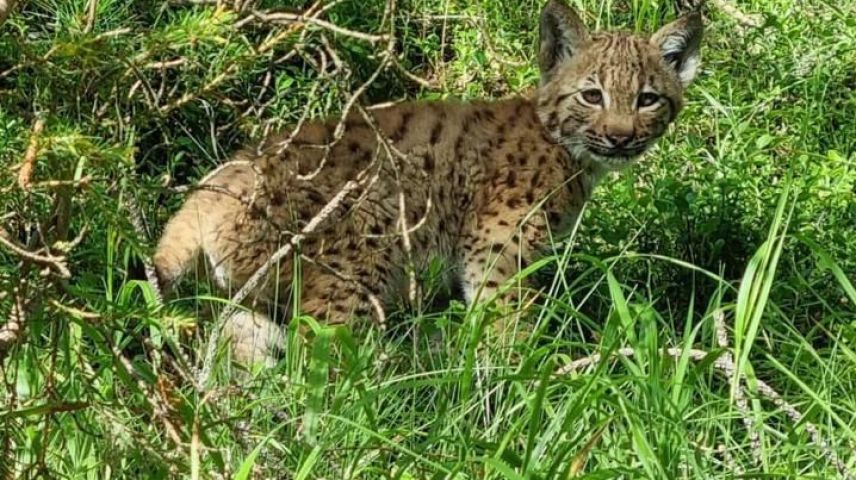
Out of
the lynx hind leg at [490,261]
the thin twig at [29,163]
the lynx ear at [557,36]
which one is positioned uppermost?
the thin twig at [29,163]

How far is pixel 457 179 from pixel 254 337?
45.4 inches

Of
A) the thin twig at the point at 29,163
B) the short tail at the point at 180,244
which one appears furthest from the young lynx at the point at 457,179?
the thin twig at the point at 29,163

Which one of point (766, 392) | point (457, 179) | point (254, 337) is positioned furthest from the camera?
point (457, 179)

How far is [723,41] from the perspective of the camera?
830 centimetres

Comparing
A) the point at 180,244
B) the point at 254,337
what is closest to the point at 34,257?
the point at 180,244

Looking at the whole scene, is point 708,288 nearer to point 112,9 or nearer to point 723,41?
point 723,41

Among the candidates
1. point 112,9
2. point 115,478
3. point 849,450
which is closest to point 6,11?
point 115,478

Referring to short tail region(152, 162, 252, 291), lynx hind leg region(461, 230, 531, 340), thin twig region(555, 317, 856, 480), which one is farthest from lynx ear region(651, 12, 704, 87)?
thin twig region(555, 317, 856, 480)

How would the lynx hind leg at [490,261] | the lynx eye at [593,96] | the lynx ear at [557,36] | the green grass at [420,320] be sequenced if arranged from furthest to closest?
the lynx ear at [557,36]
the lynx eye at [593,96]
the lynx hind leg at [490,261]
the green grass at [420,320]

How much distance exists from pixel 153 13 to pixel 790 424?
12.8 ft

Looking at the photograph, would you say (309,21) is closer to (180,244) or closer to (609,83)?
(180,244)

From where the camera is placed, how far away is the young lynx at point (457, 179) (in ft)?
18.8

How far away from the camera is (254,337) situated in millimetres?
5707

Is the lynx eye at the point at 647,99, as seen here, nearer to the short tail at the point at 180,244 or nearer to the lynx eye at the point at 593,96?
the lynx eye at the point at 593,96
